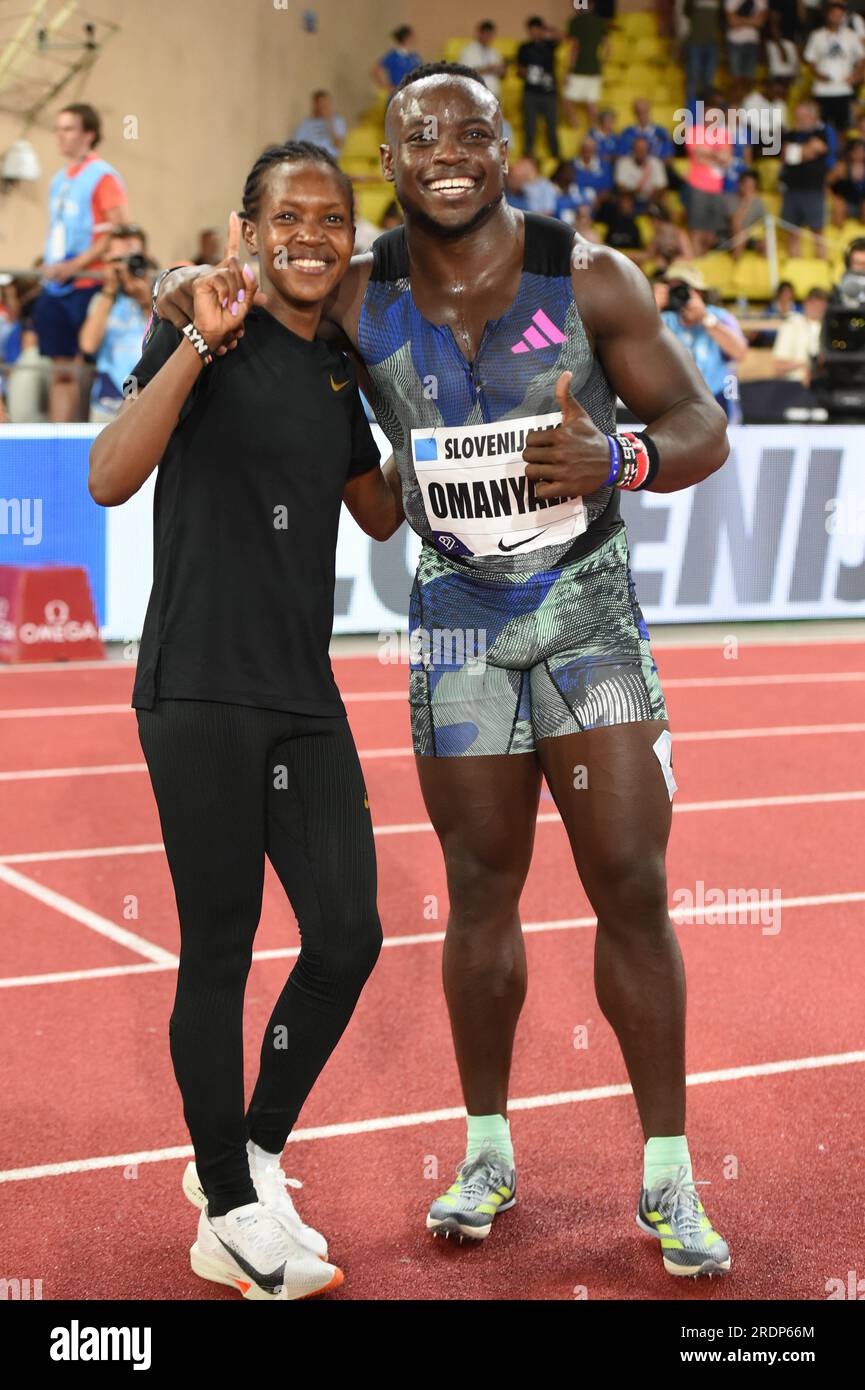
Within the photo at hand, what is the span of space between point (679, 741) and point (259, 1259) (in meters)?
5.76

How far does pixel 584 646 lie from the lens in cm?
328

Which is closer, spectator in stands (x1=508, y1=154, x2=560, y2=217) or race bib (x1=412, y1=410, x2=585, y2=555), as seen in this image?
race bib (x1=412, y1=410, x2=585, y2=555)

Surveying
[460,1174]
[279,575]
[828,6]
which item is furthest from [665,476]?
[828,6]

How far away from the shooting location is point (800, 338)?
14195mm

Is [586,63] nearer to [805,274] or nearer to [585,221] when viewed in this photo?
[585,221]

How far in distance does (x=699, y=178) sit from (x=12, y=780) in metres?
12.3

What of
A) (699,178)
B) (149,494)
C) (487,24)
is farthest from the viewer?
(487,24)

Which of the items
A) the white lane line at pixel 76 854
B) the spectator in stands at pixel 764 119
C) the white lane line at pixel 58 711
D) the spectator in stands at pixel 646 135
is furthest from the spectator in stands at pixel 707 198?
the white lane line at pixel 76 854

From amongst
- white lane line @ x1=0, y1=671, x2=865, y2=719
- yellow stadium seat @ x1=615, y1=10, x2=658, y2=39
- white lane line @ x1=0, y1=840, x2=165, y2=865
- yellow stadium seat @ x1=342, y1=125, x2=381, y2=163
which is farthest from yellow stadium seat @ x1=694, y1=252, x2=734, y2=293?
white lane line @ x1=0, y1=840, x2=165, y2=865

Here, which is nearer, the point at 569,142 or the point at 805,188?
the point at 805,188

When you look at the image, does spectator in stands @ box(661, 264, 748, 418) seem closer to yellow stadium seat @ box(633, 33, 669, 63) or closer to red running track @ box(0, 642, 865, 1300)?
red running track @ box(0, 642, 865, 1300)

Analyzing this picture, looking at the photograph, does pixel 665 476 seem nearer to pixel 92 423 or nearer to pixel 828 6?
pixel 92 423

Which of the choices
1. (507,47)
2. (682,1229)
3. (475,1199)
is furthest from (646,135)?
(682,1229)

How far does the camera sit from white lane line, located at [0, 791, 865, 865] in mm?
6305
